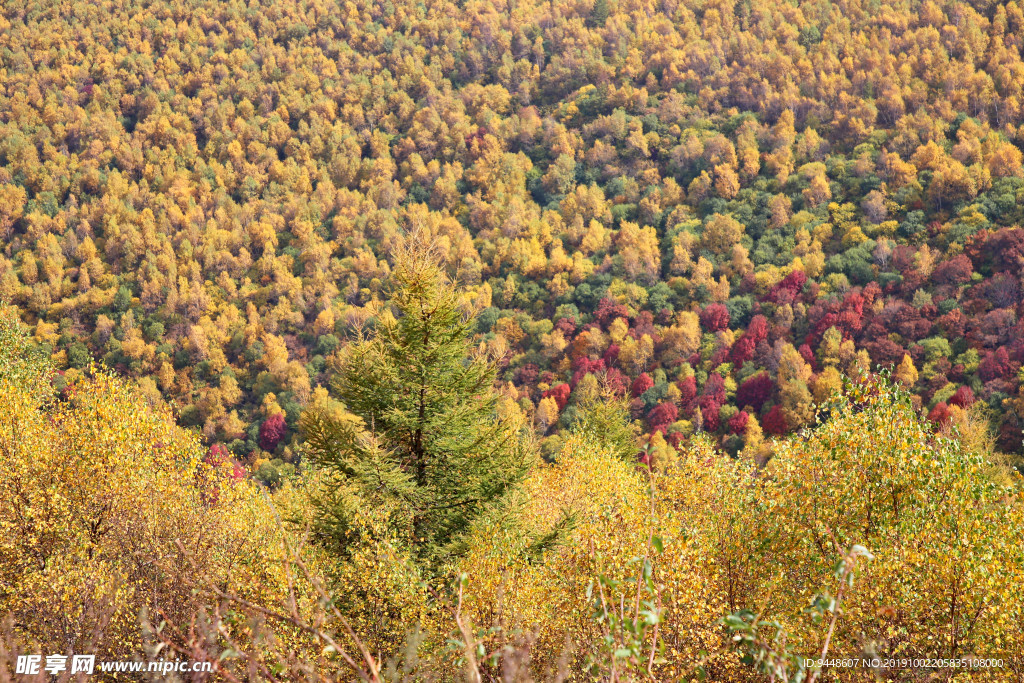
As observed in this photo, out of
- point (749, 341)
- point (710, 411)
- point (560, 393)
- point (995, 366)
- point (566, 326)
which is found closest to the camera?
point (995, 366)

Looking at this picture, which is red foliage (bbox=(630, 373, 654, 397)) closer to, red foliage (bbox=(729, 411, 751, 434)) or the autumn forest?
the autumn forest

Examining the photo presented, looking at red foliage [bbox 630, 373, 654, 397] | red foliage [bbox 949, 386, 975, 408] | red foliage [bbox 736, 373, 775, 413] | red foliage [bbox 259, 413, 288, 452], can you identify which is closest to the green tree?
red foliage [bbox 949, 386, 975, 408]

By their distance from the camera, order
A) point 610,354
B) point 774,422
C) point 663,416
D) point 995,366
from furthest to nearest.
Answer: point 610,354 → point 663,416 → point 774,422 → point 995,366

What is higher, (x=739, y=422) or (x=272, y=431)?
(x=739, y=422)

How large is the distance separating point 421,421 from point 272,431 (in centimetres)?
10107

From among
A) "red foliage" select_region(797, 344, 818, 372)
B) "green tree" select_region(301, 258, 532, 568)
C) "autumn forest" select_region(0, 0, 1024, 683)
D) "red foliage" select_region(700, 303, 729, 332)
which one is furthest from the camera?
"red foliage" select_region(700, 303, 729, 332)

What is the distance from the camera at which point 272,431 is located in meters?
116

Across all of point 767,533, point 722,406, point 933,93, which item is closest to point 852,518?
point 767,533

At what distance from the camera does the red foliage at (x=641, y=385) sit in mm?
122394

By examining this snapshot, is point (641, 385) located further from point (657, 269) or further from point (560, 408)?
point (657, 269)

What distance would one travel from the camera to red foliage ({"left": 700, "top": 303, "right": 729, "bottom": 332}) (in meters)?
133

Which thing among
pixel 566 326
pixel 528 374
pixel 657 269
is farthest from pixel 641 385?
pixel 657 269

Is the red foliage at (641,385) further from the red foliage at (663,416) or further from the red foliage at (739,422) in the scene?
the red foliage at (739,422)

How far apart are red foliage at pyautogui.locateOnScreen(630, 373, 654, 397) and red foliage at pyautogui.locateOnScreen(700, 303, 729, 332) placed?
17408 mm
